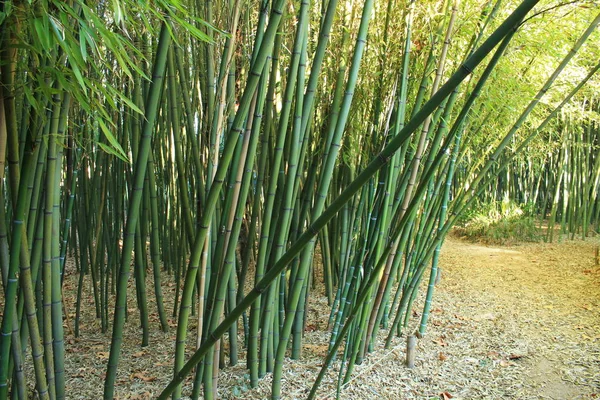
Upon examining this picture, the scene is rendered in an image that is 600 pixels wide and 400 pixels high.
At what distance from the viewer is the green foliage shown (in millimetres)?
5555

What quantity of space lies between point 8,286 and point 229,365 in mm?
978

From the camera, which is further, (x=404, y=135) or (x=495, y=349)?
(x=495, y=349)

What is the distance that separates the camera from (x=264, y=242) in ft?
5.38

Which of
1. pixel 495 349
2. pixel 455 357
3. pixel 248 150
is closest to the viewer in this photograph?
pixel 248 150

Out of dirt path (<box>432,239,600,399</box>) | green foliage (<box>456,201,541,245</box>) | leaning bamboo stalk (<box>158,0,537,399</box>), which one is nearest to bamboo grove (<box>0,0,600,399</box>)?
leaning bamboo stalk (<box>158,0,537,399</box>)

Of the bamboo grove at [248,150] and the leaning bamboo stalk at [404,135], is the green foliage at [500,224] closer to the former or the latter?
the bamboo grove at [248,150]

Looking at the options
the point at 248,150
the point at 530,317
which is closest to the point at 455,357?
the point at 530,317

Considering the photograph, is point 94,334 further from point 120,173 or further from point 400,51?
point 400,51

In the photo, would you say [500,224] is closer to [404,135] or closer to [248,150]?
[248,150]

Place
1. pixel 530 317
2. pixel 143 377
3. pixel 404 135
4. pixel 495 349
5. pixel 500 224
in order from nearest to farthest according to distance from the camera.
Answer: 1. pixel 404 135
2. pixel 143 377
3. pixel 495 349
4. pixel 530 317
5. pixel 500 224

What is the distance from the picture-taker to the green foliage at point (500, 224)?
5.55 metres

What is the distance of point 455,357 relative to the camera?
2.30m

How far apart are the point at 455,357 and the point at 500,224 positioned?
3.75 metres

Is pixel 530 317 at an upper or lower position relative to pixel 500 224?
lower
